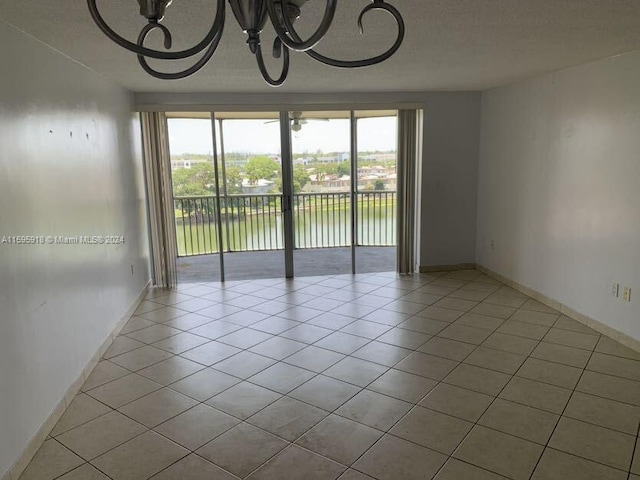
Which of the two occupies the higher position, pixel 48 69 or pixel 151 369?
pixel 48 69

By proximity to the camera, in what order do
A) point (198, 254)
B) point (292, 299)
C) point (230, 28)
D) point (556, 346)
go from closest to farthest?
1. point (230, 28)
2. point (556, 346)
3. point (292, 299)
4. point (198, 254)

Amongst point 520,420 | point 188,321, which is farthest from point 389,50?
point 188,321

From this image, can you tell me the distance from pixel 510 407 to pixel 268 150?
382cm

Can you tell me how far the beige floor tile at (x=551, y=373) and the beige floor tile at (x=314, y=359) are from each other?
123 cm

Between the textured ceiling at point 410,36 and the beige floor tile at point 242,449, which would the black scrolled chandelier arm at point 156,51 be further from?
the beige floor tile at point 242,449

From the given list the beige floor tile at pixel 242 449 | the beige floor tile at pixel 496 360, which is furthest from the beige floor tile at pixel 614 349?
the beige floor tile at pixel 242 449

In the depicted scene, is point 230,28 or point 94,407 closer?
point 230,28

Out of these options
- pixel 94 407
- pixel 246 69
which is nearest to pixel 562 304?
pixel 246 69

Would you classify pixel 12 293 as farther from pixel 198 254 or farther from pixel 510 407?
pixel 198 254

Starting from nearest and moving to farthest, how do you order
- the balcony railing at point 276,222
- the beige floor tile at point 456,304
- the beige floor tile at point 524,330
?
the beige floor tile at point 524,330 → the beige floor tile at point 456,304 → the balcony railing at point 276,222

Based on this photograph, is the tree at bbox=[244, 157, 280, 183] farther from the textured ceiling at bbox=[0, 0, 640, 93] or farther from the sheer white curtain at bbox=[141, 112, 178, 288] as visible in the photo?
the textured ceiling at bbox=[0, 0, 640, 93]

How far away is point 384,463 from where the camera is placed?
7.41 feet

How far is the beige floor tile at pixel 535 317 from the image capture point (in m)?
4.03

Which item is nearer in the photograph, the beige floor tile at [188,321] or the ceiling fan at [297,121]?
the beige floor tile at [188,321]
